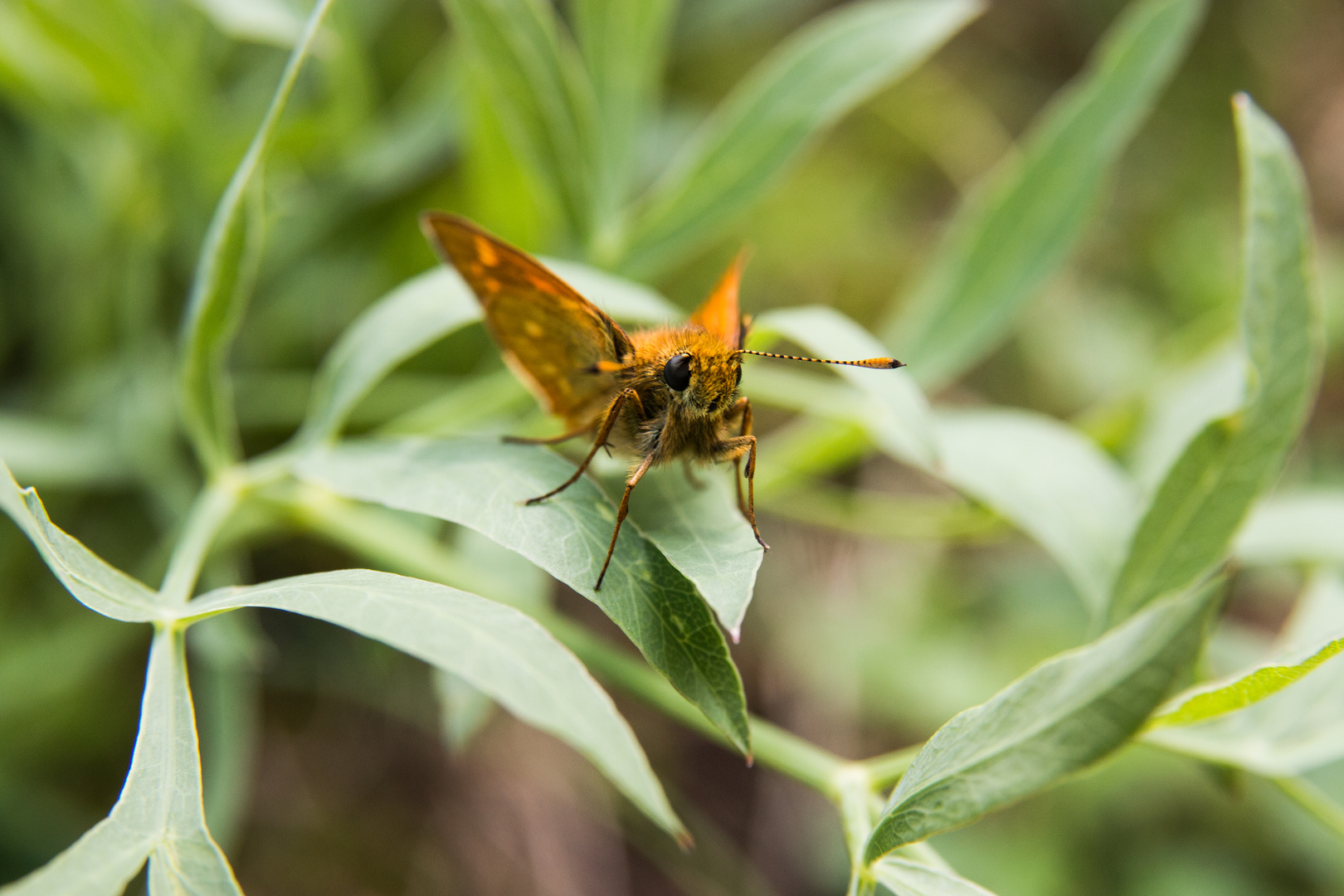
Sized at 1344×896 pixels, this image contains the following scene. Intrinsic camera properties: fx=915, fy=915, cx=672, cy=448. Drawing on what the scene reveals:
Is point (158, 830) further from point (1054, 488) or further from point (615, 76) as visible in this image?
point (615, 76)

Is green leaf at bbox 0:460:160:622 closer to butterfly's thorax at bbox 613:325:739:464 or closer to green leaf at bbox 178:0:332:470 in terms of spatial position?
green leaf at bbox 178:0:332:470

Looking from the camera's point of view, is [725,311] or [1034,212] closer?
[725,311]

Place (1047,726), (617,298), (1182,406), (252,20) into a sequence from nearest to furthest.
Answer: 1. (1047,726)
2. (617,298)
3. (252,20)
4. (1182,406)

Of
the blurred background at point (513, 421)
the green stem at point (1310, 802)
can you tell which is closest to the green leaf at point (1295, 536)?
the blurred background at point (513, 421)

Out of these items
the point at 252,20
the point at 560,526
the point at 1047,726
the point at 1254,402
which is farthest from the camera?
the point at 252,20

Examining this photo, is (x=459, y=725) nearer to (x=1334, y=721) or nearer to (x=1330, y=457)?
(x=1334, y=721)

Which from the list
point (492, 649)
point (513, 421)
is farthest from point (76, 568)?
point (513, 421)

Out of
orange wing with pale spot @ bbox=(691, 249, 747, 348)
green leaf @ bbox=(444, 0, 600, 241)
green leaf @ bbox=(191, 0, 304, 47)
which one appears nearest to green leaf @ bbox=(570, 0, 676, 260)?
green leaf @ bbox=(444, 0, 600, 241)

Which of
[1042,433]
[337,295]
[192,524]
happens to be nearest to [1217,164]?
[1042,433]
